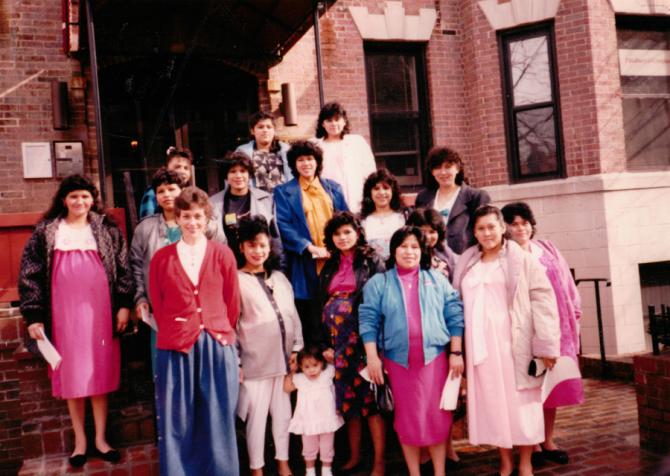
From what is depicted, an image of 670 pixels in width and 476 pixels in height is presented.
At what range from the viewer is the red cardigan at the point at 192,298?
3.62 metres

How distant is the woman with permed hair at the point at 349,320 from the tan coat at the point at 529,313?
89 cm

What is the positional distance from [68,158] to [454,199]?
447 cm

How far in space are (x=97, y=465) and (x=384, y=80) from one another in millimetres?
6294

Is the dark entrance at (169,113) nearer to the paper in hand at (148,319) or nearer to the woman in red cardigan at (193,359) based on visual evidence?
the paper in hand at (148,319)

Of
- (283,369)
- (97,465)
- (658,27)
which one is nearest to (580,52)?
(658,27)

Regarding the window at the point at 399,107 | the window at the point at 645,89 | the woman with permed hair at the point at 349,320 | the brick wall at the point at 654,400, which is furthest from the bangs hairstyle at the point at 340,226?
the window at the point at 645,89

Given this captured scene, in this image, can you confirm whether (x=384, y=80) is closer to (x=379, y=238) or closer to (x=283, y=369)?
(x=379, y=238)

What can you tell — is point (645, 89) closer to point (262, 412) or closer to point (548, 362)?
point (548, 362)

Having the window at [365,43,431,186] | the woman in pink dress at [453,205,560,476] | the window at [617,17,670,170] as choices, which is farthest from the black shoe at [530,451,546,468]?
the window at [617,17,670,170]

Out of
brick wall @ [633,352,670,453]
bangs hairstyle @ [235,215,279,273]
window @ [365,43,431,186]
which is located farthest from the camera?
window @ [365,43,431,186]

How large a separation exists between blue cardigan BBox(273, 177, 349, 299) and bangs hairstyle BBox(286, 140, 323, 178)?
0.11 meters

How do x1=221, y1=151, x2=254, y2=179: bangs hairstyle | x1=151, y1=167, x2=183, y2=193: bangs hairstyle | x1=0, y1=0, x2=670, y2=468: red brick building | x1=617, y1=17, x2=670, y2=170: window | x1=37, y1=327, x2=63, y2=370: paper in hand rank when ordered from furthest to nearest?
1. x1=617, y1=17, x2=670, y2=170: window
2. x1=0, y1=0, x2=670, y2=468: red brick building
3. x1=221, y1=151, x2=254, y2=179: bangs hairstyle
4. x1=151, y1=167, x2=183, y2=193: bangs hairstyle
5. x1=37, y1=327, x2=63, y2=370: paper in hand

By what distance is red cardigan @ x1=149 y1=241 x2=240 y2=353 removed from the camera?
3.62 m

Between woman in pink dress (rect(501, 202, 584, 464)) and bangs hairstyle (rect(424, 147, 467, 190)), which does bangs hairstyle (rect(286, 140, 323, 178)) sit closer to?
bangs hairstyle (rect(424, 147, 467, 190))
